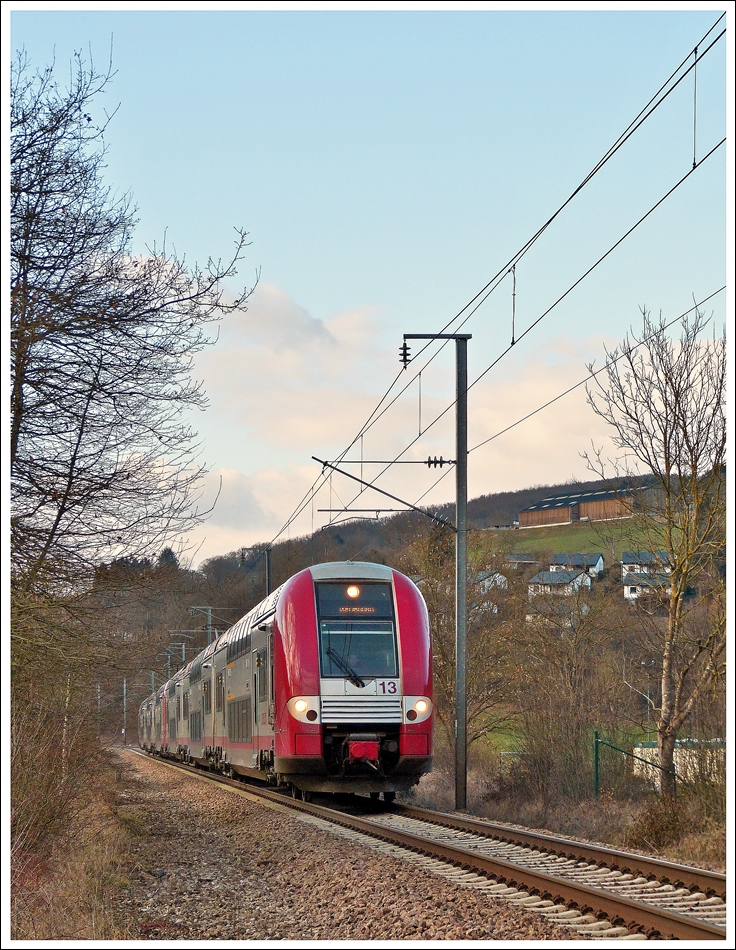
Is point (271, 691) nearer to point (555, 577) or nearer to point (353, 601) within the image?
point (353, 601)

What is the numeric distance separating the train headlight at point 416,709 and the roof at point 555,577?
41.8 feet

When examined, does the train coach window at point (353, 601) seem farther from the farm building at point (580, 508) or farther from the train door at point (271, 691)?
the farm building at point (580, 508)

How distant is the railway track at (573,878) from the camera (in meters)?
7.82

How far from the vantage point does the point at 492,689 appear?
27859 millimetres

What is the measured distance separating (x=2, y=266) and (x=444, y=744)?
25.4 meters

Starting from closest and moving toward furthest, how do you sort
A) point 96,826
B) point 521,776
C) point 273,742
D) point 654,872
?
point 654,872
point 96,826
point 273,742
point 521,776

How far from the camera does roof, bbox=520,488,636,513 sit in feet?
56.8

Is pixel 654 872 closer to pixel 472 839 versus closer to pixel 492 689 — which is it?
pixel 472 839

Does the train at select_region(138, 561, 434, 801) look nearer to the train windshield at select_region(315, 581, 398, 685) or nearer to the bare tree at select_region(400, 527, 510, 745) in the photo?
the train windshield at select_region(315, 581, 398, 685)

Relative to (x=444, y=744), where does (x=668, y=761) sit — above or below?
above

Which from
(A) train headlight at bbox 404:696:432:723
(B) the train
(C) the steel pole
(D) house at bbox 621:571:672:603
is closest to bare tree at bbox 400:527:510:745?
(C) the steel pole

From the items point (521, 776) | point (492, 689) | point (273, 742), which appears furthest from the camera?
point (492, 689)

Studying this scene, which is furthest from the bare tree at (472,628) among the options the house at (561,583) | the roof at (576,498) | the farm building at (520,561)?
the roof at (576,498)

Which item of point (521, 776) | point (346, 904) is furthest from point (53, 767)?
point (521, 776)
